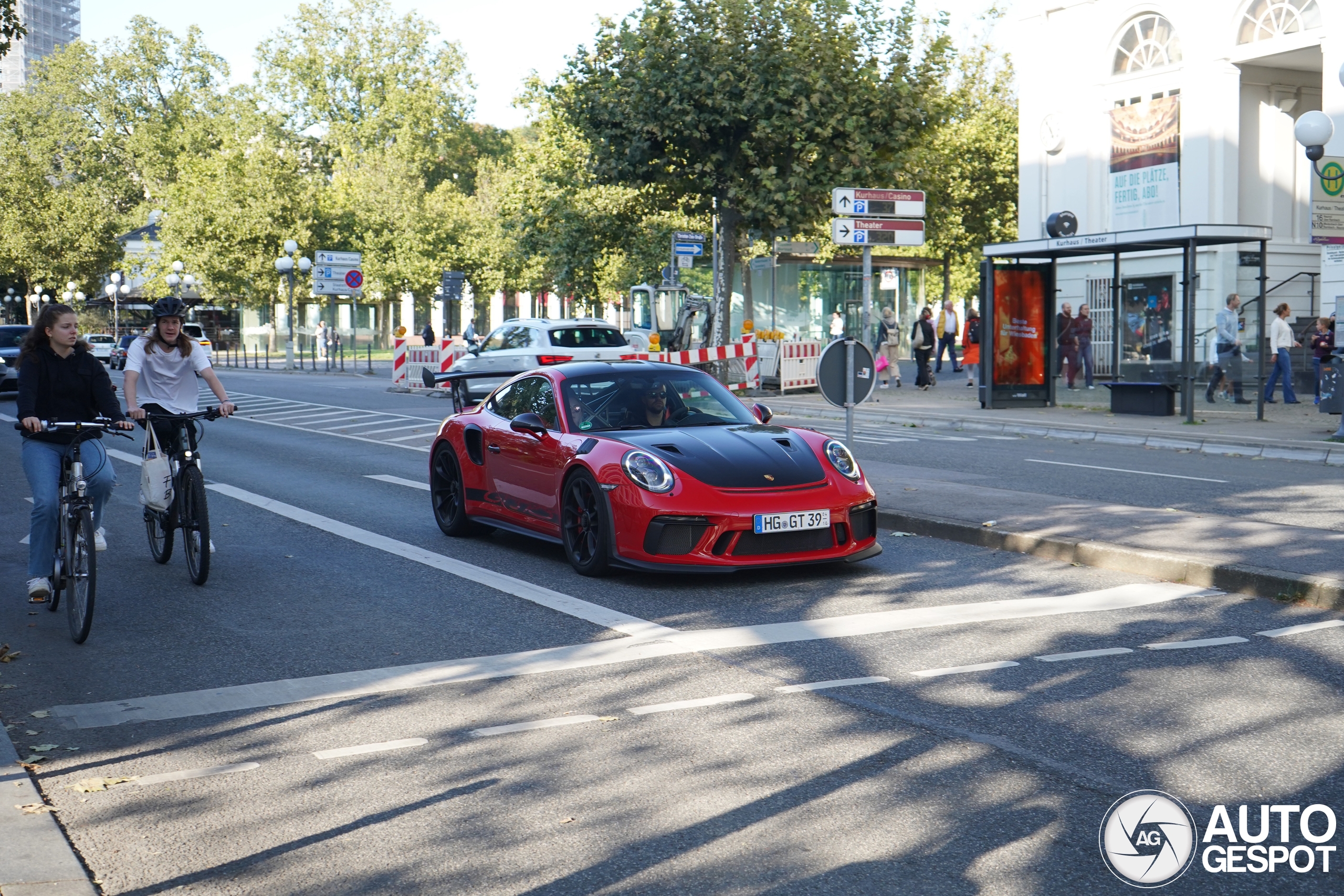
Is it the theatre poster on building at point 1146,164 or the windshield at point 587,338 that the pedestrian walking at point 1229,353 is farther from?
the windshield at point 587,338

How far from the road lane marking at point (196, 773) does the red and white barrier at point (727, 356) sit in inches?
665

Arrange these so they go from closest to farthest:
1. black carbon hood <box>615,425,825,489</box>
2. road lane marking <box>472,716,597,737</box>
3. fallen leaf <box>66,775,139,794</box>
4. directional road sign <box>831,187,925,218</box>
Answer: fallen leaf <box>66,775,139,794</box> → road lane marking <box>472,716,597,737</box> → black carbon hood <box>615,425,825,489</box> → directional road sign <box>831,187,925,218</box>

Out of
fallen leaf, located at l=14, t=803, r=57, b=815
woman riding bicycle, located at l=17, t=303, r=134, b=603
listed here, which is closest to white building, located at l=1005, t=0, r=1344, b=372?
woman riding bicycle, located at l=17, t=303, r=134, b=603

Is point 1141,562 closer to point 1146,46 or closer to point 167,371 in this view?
point 167,371

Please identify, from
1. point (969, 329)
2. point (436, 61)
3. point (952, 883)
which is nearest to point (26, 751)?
point (952, 883)

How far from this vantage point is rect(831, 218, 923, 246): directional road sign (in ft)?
41.1

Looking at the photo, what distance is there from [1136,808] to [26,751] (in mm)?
3770

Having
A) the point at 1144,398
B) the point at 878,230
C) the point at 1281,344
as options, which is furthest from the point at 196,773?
the point at 1281,344

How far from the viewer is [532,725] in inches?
211

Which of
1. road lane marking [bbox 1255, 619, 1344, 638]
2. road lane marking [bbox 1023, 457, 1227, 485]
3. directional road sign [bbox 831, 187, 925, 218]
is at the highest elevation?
directional road sign [bbox 831, 187, 925, 218]

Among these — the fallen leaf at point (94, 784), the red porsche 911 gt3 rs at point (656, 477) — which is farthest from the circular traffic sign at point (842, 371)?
the fallen leaf at point (94, 784)

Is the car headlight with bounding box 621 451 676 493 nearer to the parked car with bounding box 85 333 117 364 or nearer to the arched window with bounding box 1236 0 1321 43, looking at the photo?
the arched window with bounding box 1236 0 1321 43

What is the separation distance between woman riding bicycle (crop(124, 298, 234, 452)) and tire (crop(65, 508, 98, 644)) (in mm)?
2010

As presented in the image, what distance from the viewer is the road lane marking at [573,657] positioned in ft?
18.8
